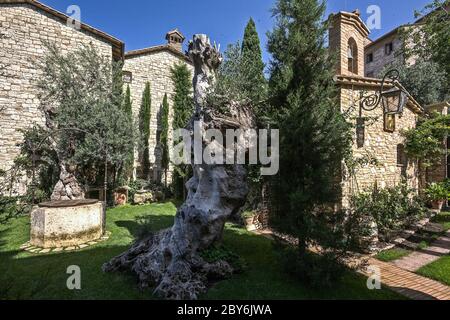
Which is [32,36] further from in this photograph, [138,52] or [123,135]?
[123,135]

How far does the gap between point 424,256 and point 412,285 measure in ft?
7.39

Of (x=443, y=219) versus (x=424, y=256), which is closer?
(x=424, y=256)

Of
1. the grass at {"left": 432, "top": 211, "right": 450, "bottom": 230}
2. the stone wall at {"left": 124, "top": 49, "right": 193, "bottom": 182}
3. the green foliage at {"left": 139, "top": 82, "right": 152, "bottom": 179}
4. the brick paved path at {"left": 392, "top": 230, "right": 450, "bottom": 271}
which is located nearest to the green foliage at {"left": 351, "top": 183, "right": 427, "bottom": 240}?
the grass at {"left": 432, "top": 211, "right": 450, "bottom": 230}

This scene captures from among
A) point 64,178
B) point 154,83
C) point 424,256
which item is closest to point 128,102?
point 154,83

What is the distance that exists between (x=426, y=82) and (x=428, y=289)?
1616cm

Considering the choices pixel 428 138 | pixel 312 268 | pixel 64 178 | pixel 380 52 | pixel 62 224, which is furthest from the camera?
pixel 380 52

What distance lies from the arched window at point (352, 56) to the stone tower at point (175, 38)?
12.4 meters

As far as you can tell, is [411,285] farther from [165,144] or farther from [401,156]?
[165,144]

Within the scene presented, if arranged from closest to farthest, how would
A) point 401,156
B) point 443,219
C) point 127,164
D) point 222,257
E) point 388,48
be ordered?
point 222,257 → point 443,219 → point 401,156 → point 127,164 → point 388,48

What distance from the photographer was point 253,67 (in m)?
8.81

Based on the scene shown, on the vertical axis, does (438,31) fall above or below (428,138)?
above

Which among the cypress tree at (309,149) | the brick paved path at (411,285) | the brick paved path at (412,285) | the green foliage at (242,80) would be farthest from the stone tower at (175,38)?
the brick paved path at (412,285)

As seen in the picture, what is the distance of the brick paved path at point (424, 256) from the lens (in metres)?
5.93

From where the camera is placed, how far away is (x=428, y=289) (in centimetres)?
477
